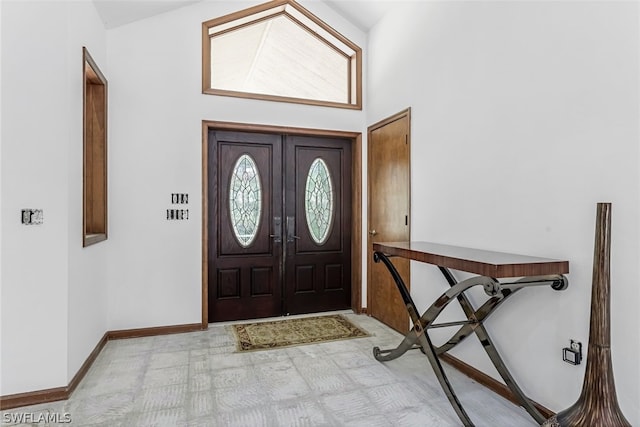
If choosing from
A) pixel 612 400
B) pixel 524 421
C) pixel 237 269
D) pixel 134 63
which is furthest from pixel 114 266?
pixel 612 400

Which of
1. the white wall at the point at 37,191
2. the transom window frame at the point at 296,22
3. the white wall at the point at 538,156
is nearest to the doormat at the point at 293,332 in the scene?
the white wall at the point at 538,156

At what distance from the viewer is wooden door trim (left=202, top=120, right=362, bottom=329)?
3.87m

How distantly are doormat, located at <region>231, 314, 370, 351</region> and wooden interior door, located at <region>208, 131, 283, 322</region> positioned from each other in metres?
0.31

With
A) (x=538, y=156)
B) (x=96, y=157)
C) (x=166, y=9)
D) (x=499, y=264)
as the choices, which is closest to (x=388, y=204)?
(x=538, y=156)

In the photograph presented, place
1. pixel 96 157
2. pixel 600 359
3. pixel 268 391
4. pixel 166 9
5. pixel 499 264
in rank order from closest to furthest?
pixel 600 359 < pixel 499 264 < pixel 268 391 < pixel 96 157 < pixel 166 9

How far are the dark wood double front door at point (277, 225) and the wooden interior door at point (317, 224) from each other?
1 centimetres

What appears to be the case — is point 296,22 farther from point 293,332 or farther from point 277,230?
point 293,332

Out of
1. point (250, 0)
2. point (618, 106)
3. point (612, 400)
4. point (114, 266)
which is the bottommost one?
point (612, 400)

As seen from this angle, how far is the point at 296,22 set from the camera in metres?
4.34

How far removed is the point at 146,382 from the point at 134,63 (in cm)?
286

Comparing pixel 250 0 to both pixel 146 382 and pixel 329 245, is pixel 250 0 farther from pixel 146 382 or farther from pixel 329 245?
pixel 146 382

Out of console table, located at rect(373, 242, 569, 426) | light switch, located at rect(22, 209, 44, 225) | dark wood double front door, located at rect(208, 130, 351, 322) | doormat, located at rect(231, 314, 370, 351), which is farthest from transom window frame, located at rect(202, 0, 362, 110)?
doormat, located at rect(231, 314, 370, 351)

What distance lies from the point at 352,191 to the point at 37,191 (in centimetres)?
303

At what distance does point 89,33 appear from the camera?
2.99 m
